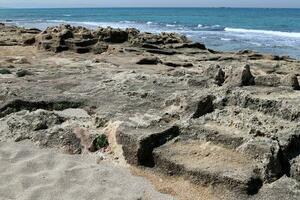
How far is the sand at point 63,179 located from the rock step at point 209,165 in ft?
1.13

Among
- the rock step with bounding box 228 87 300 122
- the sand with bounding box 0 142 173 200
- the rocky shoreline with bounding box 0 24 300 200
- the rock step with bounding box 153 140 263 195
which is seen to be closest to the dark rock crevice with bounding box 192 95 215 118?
the rocky shoreline with bounding box 0 24 300 200

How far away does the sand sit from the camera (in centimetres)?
492

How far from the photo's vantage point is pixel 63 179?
5.23 metres

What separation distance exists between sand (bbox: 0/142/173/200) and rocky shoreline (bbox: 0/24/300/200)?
0.93 ft

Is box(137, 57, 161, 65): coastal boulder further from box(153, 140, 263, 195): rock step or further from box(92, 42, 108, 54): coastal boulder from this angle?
box(153, 140, 263, 195): rock step

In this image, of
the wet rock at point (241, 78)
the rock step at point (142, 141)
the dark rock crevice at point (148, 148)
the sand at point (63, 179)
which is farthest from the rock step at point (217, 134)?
the wet rock at point (241, 78)

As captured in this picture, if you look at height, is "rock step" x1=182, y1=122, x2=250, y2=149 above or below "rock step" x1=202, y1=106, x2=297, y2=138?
below

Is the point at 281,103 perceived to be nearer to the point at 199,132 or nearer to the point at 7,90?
the point at 199,132

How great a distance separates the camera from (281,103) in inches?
228

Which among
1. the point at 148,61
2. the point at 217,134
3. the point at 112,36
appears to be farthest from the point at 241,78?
the point at 112,36

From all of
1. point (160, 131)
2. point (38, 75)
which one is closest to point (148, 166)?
point (160, 131)

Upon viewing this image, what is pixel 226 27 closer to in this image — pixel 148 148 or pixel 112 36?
pixel 112 36

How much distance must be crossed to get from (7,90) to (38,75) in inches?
69.0

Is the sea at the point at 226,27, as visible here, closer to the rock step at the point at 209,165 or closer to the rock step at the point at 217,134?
the rock step at the point at 217,134
